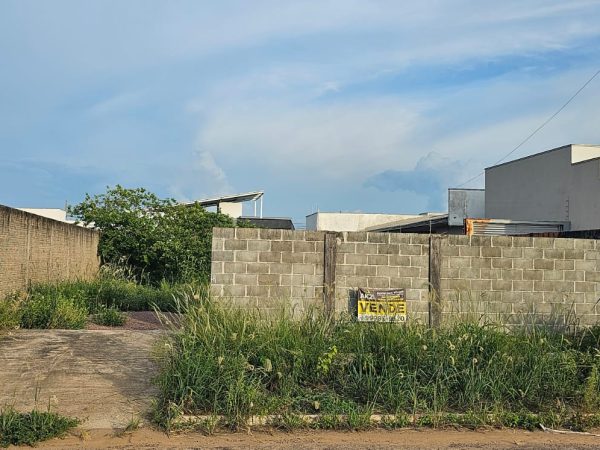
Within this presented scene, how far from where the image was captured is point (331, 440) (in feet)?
21.1

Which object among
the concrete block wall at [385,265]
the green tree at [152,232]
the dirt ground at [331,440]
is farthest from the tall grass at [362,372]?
the green tree at [152,232]

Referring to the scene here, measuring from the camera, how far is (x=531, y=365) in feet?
25.2

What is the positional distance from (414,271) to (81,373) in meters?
5.43

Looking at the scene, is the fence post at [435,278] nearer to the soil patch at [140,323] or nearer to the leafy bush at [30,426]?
the soil patch at [140,323]

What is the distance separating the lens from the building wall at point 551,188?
2695cm

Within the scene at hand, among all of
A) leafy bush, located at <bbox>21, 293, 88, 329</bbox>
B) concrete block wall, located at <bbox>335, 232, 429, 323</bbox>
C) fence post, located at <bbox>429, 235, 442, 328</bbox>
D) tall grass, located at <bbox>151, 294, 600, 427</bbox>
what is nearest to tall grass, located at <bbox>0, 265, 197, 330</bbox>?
leafy bush, located at <bbox>21, 293, 88, 329</bbox>

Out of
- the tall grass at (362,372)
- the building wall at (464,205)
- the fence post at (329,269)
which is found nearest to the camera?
the tall grass at (362,372)

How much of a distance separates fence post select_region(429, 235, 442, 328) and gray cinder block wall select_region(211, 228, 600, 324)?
17mm

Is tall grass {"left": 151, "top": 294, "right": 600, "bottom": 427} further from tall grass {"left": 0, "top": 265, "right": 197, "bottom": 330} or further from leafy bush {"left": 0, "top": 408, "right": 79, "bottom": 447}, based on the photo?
tall grass {"left": 0, "top": 265, "right": 197, "bottom": 330}

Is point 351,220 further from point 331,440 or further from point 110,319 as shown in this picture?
point 331,440

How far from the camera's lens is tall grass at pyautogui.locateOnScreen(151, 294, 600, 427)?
22.7ft

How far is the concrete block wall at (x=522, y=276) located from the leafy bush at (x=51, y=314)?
755 cm

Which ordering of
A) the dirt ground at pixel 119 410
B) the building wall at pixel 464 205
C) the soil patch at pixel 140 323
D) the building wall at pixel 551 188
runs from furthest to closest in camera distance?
the building wall at pixel 464 205 → the building wall at pixel 551 188 → the soil patch at pixel 140 323 → the dirt ground at pixel 119 410

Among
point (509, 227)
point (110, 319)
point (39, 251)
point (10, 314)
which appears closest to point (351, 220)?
point (509, 227)
